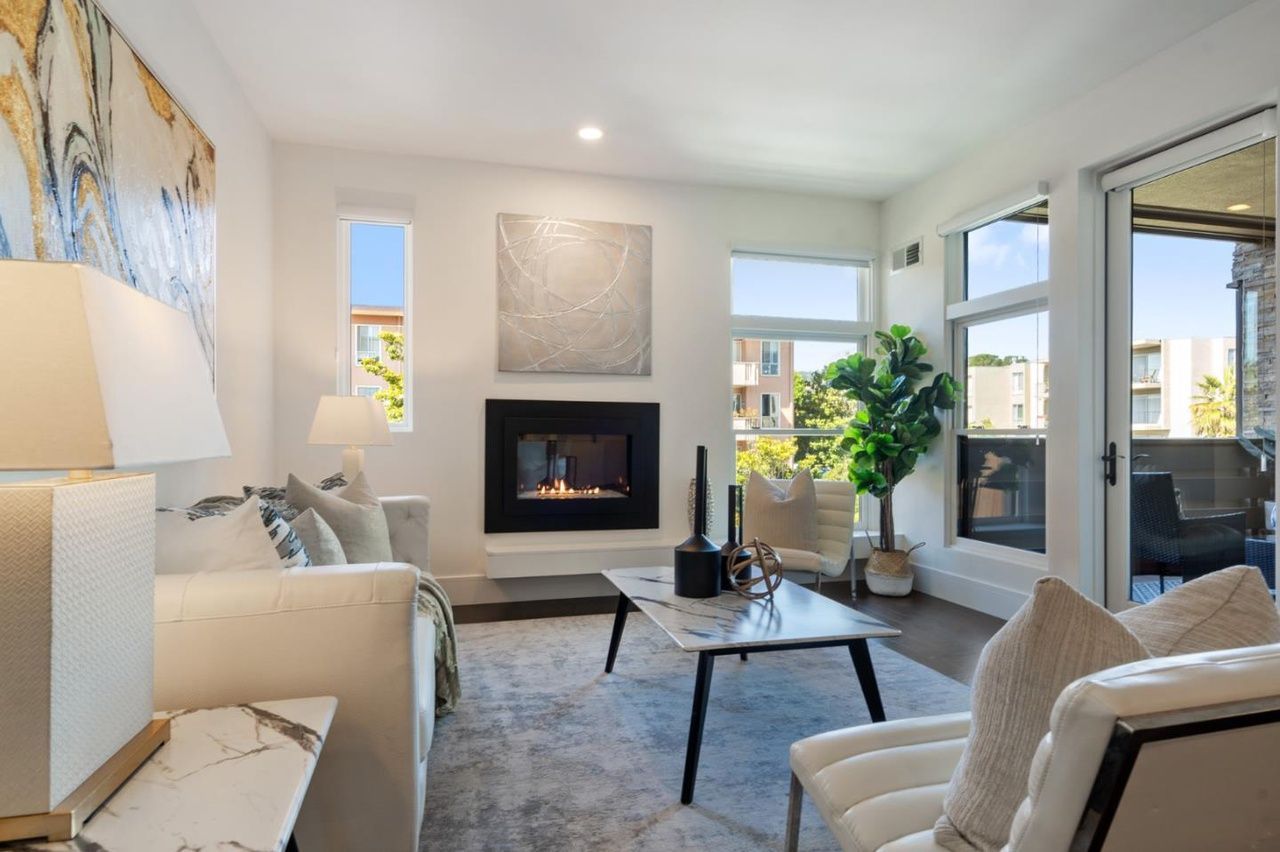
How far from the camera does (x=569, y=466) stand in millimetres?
4781

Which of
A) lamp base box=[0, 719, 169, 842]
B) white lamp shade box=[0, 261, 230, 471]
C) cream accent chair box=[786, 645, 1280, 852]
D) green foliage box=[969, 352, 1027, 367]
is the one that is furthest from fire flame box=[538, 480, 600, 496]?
cream accent chair box=[786, 645, 1280, 852]

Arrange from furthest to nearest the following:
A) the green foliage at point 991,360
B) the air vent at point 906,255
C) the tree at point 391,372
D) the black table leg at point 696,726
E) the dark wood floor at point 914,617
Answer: the air vent at point 906,255 < the tree at point 391,372 < the green foliage at point 991,360 < the dark wood floor at point 914,617 < the black table leg at point 696,726

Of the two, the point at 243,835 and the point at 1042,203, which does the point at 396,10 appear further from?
the point at 1042,203

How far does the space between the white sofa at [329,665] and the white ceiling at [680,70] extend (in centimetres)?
248

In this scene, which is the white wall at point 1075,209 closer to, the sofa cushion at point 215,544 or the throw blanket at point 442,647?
the throw blanket at point 442,647

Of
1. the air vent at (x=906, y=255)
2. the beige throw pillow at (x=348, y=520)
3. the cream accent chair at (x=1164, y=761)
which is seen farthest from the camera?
the air vent at (x=906, y=255)

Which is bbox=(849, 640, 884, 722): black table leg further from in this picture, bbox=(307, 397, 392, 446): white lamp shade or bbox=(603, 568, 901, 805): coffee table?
bbox=(307, 397, 392, 446): white lamp shade

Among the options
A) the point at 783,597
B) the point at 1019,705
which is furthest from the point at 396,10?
the point at 1019,705

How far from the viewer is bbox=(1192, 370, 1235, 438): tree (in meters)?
3.14

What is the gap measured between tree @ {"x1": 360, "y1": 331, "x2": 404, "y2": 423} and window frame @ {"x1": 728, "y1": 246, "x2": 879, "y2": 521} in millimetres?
2258

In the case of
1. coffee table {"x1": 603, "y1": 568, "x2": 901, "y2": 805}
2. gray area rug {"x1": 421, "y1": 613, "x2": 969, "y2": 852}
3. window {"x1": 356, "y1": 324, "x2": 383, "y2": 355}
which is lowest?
gray area rug {"x1": 421, "y1": 613, "x2": 969, "y2": 852}

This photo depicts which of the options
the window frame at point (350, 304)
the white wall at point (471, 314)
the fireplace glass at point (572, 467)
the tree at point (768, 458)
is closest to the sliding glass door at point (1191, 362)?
the tree at point (768, 458)

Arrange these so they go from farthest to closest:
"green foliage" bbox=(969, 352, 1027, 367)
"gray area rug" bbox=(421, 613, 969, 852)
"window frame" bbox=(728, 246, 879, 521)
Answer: "window frame" bbox=(728, 246, 879, 521), "green foliage" bbox=(969, 352, 1027, 367), "gray area rug" bbox=(421, 613, 969, 852)

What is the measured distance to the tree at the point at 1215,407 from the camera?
314 centimetres
